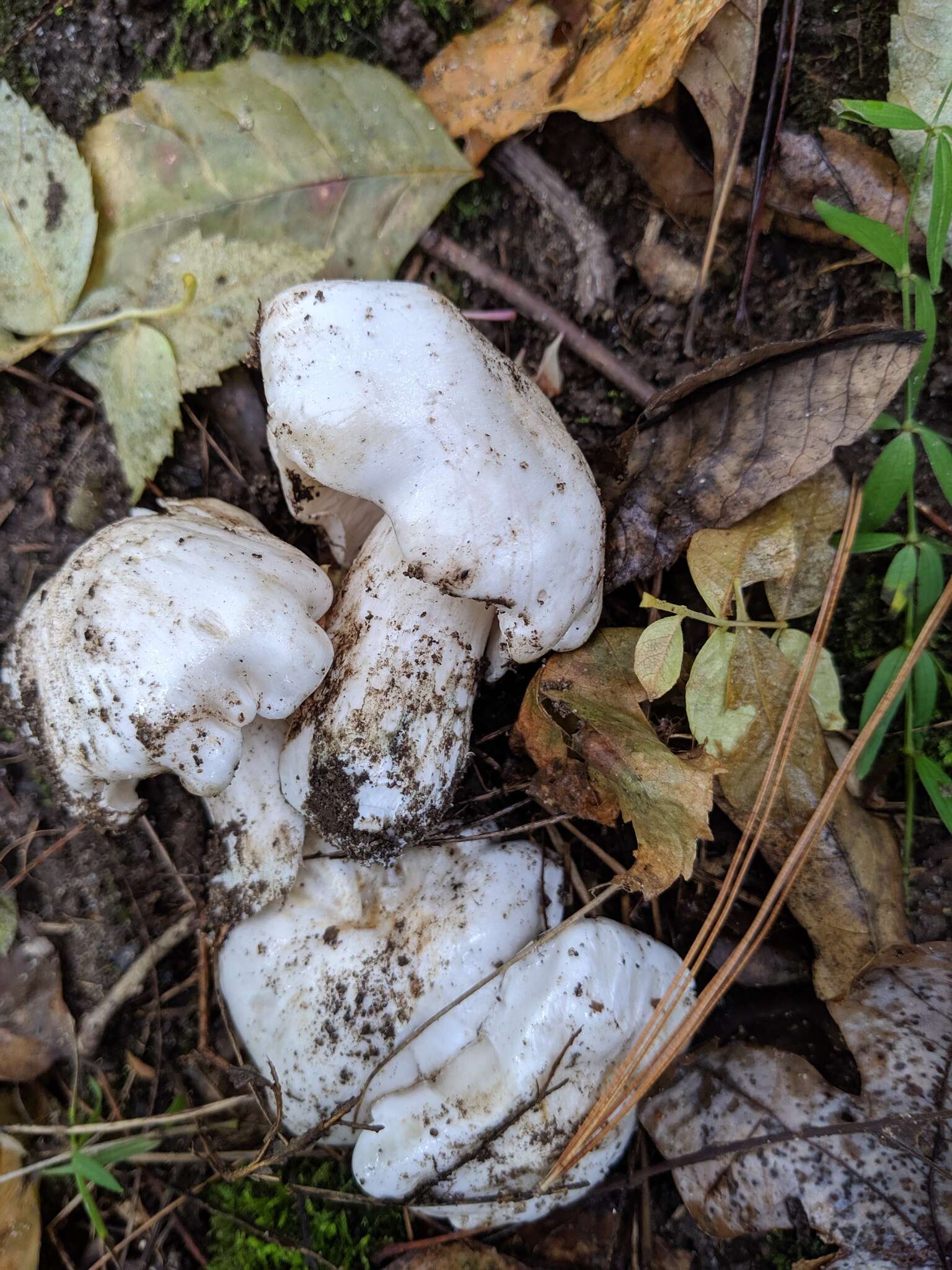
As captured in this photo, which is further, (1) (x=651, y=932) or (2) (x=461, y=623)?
(1) (x=651, y=932)

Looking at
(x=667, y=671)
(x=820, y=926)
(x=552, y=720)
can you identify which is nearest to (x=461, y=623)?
(x=552, y=720)

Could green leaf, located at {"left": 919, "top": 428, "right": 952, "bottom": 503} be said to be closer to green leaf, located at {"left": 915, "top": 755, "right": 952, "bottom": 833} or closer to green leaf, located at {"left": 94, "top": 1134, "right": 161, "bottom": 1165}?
green leaf, located at {"left": 915, "top": 755, "right": 952, "bottom": 833}

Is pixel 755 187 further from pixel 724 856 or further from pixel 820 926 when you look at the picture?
pixel 820 926

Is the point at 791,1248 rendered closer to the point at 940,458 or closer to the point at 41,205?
the point at 940,458

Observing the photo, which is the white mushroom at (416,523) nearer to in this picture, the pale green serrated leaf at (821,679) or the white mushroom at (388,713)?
the white mushroom at (388,713)

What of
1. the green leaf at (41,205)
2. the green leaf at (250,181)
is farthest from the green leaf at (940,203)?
the green leaf at (41,205)

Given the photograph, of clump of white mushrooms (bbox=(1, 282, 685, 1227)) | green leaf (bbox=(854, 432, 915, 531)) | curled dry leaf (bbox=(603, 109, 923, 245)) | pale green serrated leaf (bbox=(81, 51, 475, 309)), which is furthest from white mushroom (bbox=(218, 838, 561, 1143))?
curled dry leaf (bbox=(603, 109, 923, 245))

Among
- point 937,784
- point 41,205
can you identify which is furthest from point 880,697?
point 41,205
